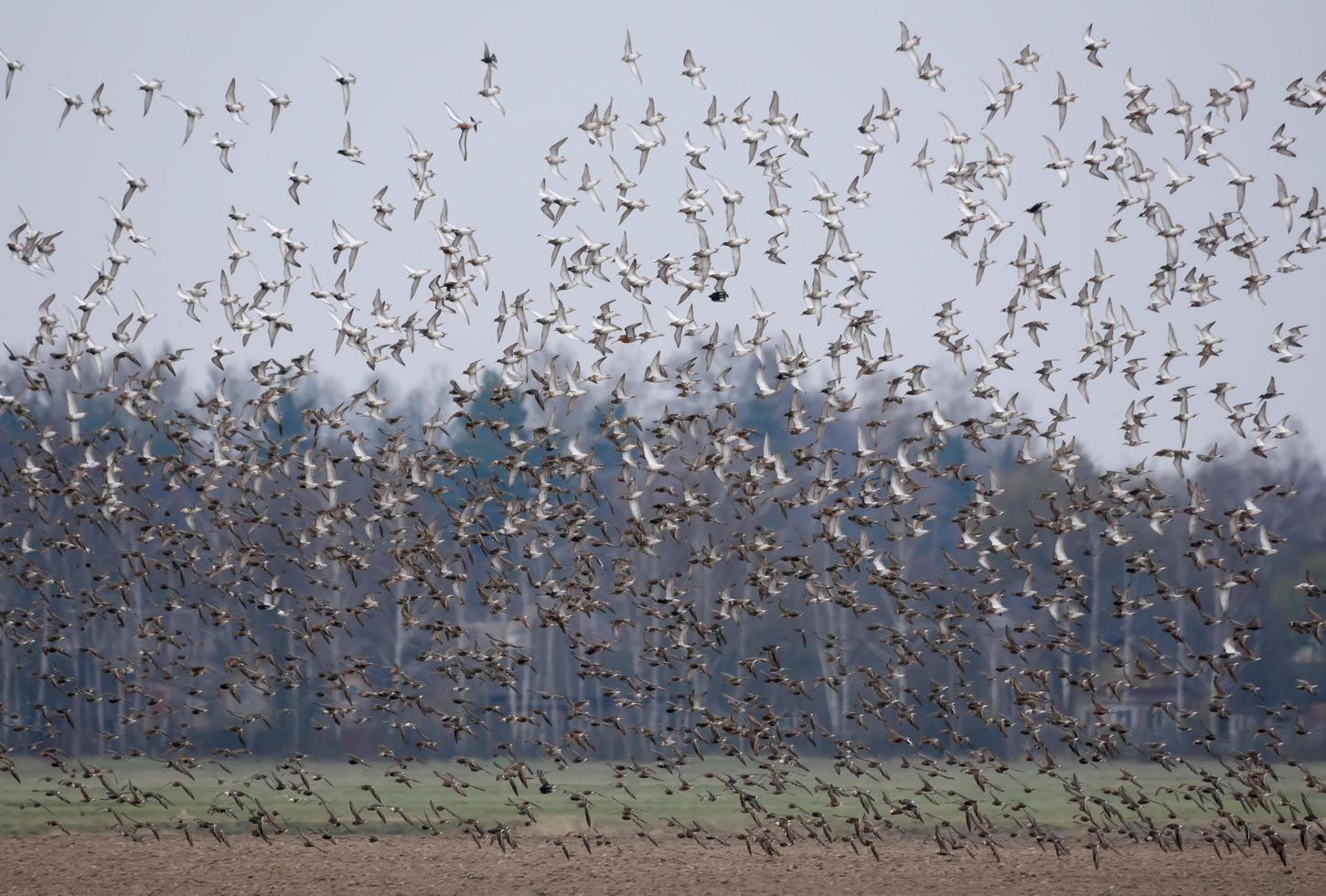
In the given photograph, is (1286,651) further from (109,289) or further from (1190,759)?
(109,289)

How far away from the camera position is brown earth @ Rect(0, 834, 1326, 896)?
26.9m

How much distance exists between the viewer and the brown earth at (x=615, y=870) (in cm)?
2694

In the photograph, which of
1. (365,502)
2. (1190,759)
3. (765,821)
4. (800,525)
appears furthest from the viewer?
(800,525)

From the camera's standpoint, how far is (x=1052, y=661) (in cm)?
5975

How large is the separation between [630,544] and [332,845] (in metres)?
8.03

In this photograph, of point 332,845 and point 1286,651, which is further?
point 1286,651

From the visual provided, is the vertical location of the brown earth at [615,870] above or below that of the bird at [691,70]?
below

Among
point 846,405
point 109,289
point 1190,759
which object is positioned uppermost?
point 109,289

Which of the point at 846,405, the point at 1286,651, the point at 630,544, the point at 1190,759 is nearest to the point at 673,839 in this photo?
the point at 630,544

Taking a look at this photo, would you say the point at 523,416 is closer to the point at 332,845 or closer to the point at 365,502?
the point at 365,502

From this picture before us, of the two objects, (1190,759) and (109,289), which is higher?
(109,289)

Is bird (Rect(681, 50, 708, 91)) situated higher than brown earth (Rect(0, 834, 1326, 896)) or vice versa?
bird (Rect(681, 50, 708, 91))

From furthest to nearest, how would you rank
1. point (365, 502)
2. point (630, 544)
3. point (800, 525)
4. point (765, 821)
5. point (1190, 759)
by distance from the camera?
point (800, 525)
point (365, 502)
point (1190, 759)
point (765, 821)
point (630, 544)

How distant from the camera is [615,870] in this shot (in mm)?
28719
